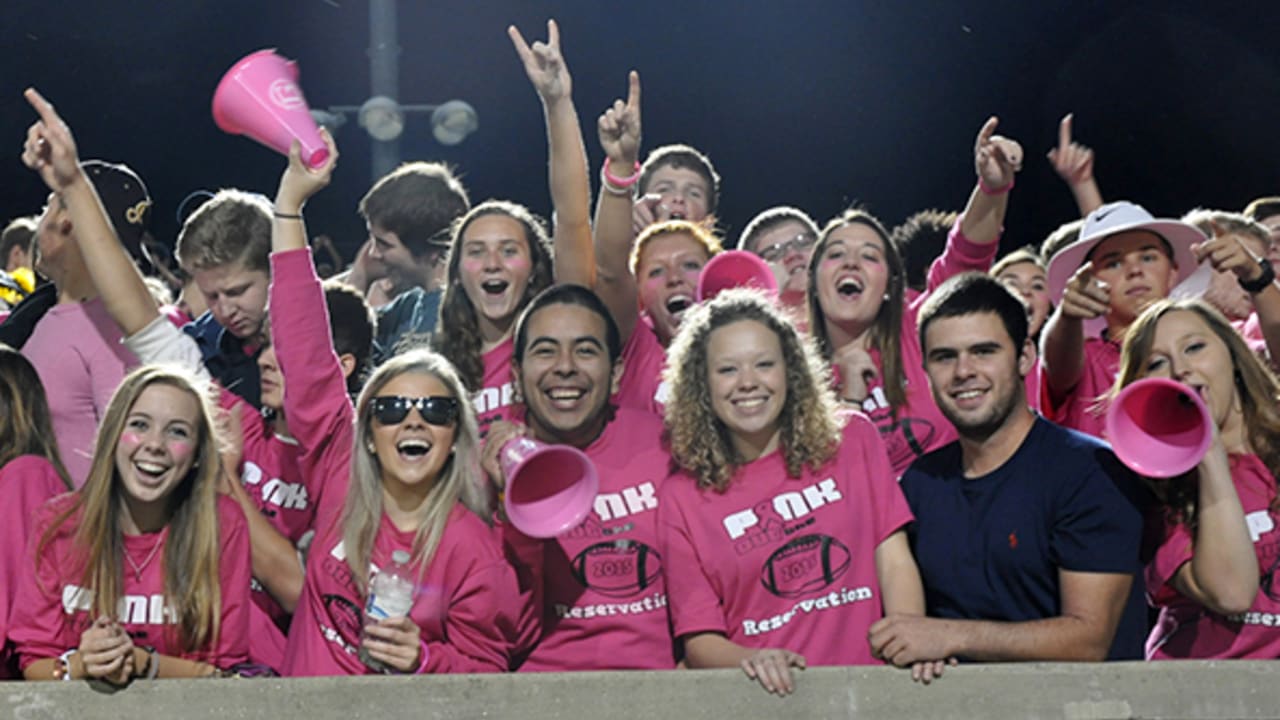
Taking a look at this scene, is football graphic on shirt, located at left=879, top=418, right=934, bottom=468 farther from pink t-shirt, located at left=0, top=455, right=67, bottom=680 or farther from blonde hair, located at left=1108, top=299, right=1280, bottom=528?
pink t-shirt, located at left=0, top=455, right=67, bottom=680

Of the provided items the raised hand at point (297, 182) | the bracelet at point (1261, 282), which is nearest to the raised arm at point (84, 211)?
the raised hand at point (297, 182)

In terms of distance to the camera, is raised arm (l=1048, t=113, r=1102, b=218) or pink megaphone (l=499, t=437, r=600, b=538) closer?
pink megaphone (l=499, t=437, r=600, b=538)

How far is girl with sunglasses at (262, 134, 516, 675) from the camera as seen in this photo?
3715 mm

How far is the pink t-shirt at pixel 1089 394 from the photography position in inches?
173

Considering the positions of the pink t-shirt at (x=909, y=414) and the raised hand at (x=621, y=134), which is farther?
the raised hand at (x=621, y=134)

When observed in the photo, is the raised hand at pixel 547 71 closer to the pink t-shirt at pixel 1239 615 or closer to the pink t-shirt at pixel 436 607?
the pink t-shirt at pixel 436 607

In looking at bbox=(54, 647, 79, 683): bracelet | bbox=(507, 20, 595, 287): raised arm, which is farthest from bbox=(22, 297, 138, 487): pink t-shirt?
bbox=(507, 20, 595, 287): raised arm

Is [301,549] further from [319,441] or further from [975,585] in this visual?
[975,585]

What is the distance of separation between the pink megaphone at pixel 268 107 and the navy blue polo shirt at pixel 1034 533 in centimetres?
200

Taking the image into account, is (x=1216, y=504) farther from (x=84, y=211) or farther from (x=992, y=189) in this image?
(x=84, y=211)

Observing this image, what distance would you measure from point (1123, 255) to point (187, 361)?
Answer: 9.36 feet

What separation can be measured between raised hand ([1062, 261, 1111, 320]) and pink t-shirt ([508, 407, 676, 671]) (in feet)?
4.25

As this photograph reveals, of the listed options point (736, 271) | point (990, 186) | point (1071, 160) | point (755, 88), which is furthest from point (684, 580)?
point (755, 88)

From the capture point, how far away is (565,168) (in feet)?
14.7
